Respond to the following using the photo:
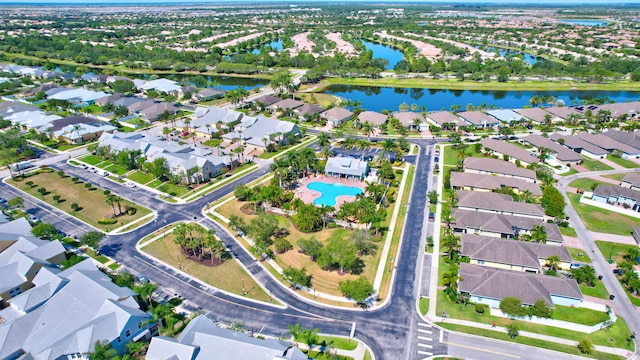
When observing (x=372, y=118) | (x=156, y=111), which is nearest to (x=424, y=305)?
(x=372, y=118)

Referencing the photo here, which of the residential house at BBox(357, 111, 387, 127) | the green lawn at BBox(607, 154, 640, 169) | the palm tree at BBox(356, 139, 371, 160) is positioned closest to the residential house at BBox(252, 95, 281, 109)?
the residential house at BBox(357, 111, 387, 127)

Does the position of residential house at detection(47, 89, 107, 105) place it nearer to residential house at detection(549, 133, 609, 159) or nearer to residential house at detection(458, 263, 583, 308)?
residential house at detection(458, 263, 583, 308)

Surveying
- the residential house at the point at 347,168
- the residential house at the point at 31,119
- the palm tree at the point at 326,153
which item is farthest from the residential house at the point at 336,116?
the residential house at the point at 31,119

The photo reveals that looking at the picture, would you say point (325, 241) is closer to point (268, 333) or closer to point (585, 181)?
point (268, 333)

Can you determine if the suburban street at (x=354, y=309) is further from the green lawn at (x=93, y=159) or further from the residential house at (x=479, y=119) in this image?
the residential house at (x=479, y=119)

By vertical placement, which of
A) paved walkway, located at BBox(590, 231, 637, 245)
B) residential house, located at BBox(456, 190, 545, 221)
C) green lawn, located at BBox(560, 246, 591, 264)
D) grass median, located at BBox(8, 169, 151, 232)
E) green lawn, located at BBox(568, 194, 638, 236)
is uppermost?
residential house, located at BBox(456, 190, 545, 221)

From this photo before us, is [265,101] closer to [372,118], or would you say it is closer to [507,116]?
[372,118]
